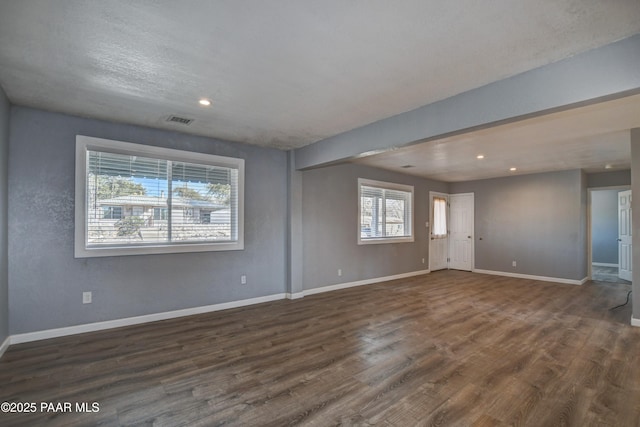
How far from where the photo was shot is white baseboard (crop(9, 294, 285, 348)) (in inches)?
131

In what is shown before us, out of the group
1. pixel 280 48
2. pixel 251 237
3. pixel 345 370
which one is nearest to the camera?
pixel 280 48

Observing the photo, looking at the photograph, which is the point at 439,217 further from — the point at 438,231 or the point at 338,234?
the point at 338,234

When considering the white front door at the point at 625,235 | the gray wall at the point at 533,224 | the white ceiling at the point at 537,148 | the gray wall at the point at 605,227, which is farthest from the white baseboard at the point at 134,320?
the gray wall at the point at 605,227

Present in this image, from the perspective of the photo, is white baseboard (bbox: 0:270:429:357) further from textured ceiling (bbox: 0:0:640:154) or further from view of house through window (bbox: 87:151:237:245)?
textured ceiling (bbox: 0:0:640:154)

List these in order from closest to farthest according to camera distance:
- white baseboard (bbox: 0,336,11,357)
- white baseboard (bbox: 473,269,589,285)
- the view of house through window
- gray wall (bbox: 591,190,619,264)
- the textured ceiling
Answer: the textured ceiling < white baseboard (bbox: 0,336,11,357) < the view of house through window < white baseboard (bbox: 473,269,589,285) < gray wall (bbox: 591,190,619,264)

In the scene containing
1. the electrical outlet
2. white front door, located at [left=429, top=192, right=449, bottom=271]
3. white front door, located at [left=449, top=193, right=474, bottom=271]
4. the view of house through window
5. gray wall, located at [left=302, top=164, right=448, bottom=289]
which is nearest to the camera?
the electrical outlet

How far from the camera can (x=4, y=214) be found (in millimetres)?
3127

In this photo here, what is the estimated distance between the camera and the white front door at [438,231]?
26.9 feet

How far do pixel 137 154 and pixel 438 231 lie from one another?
7.33m

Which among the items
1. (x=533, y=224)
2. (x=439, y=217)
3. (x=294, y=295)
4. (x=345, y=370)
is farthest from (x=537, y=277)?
(x=345, y=370)

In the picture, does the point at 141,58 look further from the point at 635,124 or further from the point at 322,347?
the point at 635,124

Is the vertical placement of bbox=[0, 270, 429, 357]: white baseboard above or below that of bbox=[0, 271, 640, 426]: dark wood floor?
above

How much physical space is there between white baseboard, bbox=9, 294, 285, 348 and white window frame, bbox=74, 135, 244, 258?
832 mm

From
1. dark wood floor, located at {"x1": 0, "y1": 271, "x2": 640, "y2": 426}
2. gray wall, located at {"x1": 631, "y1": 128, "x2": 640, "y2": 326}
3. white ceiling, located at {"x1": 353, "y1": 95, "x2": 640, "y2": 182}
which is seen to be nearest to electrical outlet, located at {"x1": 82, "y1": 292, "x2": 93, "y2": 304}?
dark wood floor, located at {"x1": 0, "y1": 271, "x2": 640, "y2": 426}
